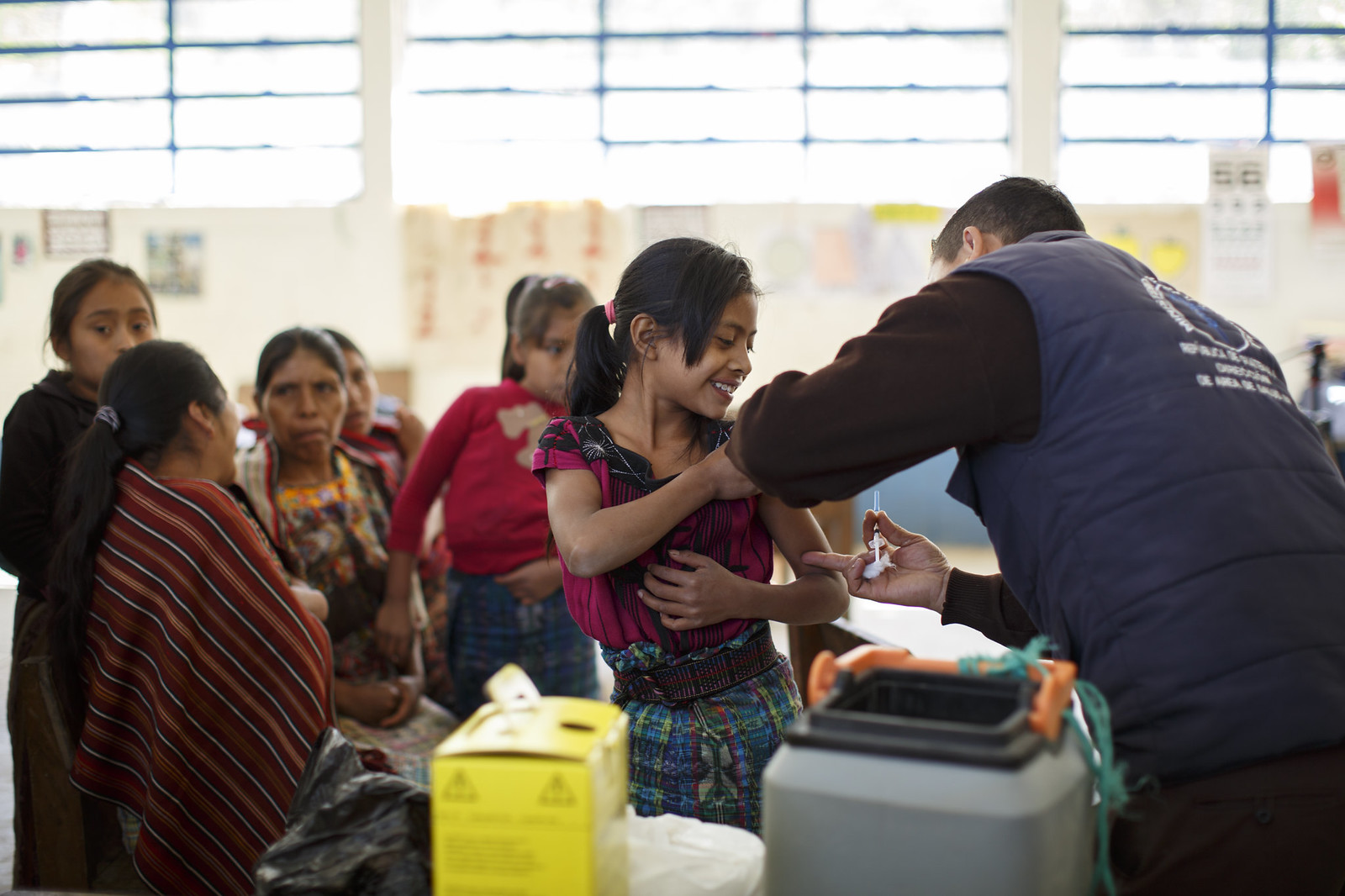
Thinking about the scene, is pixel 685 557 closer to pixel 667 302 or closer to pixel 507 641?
pixel 667 302

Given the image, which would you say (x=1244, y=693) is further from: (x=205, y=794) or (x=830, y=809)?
(x=205, y=794)

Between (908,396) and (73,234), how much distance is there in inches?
246

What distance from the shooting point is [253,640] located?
1858 millimetres

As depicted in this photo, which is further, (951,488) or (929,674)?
(951,488)

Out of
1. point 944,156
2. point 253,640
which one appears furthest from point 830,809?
point 944,156

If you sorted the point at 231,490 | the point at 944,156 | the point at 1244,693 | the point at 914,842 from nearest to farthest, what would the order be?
the point at 914,842, the point at 1244,693, the point at 231,490, the point at 944,156

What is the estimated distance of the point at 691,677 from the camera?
140 centimetres

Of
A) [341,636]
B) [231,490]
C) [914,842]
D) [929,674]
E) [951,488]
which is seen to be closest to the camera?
[914,842]

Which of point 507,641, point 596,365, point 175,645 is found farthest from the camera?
point 507,641

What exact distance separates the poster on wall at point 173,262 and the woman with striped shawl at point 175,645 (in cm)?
439

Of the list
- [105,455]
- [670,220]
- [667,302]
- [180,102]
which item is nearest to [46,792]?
[105,455]

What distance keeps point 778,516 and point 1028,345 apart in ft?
1.75

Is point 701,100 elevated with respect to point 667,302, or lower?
elevated

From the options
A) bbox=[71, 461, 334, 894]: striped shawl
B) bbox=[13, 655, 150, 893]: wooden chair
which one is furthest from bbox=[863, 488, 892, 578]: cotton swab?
bbox=[13, 655, 150, 893]: wooden chair
